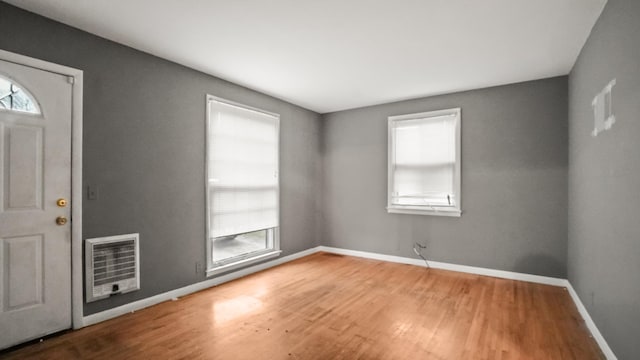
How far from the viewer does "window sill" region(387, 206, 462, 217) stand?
443cm

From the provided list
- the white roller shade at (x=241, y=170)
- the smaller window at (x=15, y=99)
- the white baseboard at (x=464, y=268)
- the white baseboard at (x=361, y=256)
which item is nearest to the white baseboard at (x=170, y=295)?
the white baseboard at (x=361, y=256)

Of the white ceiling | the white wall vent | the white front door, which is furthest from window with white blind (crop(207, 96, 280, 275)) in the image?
the white front door

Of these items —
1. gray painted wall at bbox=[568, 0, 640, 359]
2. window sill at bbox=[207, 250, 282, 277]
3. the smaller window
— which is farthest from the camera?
window sill at bbox=[207, 250, 282, 277]

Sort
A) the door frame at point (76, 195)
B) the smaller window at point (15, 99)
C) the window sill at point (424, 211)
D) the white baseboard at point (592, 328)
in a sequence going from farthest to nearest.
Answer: the window sill at point (424, 211), the door frame at point (76, 195), the smaller window at point (15, 99), the white baseboard at point (592, 328)

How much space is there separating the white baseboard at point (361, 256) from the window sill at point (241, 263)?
3.2 inches

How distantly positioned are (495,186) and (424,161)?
3.48 feet

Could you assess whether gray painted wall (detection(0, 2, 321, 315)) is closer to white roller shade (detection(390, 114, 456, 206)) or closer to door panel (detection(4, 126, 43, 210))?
door panel (detection(4, 126, 43, 210))

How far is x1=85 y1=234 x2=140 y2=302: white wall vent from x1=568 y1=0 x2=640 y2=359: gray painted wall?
3984 mm

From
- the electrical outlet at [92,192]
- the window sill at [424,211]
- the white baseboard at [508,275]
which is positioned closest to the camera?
the white baseboard at [508,275]

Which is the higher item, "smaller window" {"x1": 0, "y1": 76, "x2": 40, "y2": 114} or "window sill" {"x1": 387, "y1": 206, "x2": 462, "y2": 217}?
"smaller window" {"x1": 0, "y1": 76, "x2": 40, "y2": 114}

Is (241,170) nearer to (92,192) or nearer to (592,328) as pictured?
(92,192)

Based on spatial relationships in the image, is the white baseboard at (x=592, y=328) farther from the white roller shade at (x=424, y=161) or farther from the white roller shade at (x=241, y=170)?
the white roller shade at (x=241, y=170)

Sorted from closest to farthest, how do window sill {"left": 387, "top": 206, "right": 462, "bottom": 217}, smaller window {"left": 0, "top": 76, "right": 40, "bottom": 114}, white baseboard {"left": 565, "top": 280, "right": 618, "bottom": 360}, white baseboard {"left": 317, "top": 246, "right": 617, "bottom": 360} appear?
white baseboard {"left": 565, "top": 280, "right": 618, "bottom": 360}
smaller window {"left": 0, "top": 76, "right": 40, "bottom": 114}
white baseboard {"left": 317, "top": 246, "right": 617, "bottom": 360}
window sill {"left": 387, "top": 206, "right": 462, "bottom": 217}

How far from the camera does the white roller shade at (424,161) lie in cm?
450
